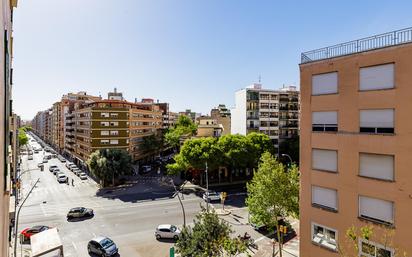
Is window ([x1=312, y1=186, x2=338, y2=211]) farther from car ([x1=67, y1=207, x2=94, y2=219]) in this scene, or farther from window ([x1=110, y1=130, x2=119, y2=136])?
window ([x1=110, y1=130, x2=119, y2=136])

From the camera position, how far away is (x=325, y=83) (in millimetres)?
18125

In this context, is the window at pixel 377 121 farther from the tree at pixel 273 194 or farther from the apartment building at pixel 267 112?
the apartment building at pixel 267 112

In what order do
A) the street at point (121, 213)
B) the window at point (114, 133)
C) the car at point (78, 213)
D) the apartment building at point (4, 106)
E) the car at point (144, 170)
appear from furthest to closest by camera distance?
the car at point (144, 170) < the window at point (114, 133) < the car at point (78, 213) < the street at point (121, 213) < the apartment building at point (4, 106)

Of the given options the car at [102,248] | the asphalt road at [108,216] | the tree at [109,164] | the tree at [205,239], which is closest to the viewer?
the tree at [205,239]

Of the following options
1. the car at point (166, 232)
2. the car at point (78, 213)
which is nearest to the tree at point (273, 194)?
the car at point (166, 232)

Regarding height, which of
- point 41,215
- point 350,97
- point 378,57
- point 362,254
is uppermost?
point 378,57

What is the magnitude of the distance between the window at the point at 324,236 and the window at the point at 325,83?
8.49 m

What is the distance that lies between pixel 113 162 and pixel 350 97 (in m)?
42.2

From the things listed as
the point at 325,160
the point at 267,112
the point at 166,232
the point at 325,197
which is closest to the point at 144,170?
the point at 267,112

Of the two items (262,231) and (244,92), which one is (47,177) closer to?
(244,92)

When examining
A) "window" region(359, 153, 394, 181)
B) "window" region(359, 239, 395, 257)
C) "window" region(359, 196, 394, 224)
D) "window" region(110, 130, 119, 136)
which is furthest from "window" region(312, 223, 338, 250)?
"window" region(110, 130, 119, 136)

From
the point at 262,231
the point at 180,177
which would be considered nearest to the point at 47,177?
the point at 180,177

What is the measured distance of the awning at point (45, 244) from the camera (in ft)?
63.7

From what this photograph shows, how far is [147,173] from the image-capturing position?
215 feet
